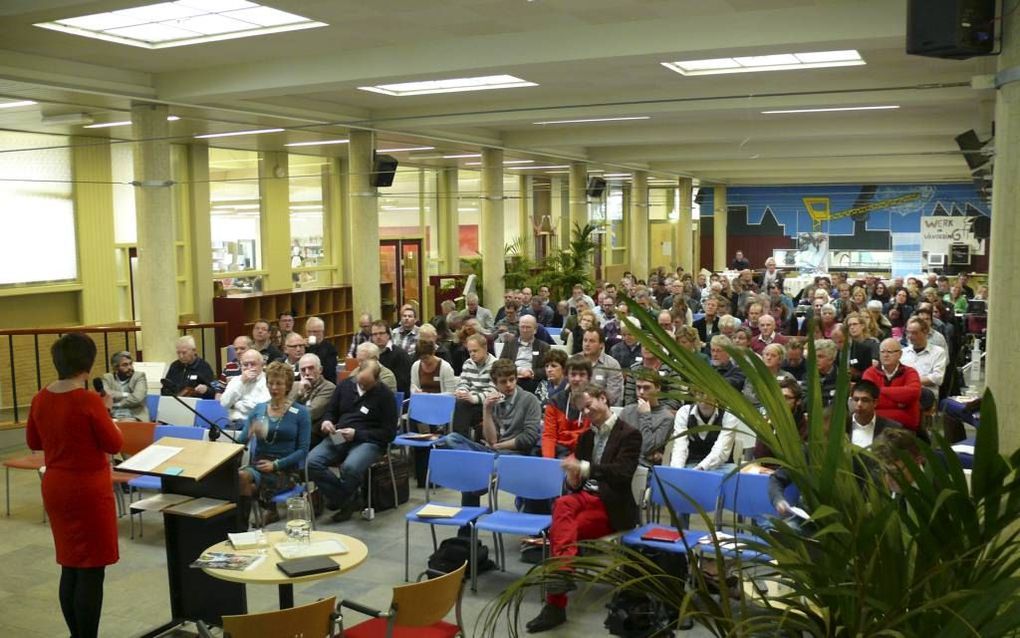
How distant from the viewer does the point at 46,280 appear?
43.3 feet

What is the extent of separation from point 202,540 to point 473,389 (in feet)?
11.1

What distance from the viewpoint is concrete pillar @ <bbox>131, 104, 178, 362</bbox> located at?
1047 cm

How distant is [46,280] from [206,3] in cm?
755

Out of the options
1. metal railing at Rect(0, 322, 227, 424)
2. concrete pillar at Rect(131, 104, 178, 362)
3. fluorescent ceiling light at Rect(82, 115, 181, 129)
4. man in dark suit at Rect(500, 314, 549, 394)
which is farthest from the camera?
fluorescent ceiling light at Rect(82, 115, 181, 129)

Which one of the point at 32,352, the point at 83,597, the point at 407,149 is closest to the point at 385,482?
the point at 83,597

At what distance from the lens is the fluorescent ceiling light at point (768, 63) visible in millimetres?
9430

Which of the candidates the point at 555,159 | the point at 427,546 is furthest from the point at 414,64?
the point at 555,159

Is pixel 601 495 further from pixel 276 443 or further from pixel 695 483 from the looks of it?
pixel 276 443

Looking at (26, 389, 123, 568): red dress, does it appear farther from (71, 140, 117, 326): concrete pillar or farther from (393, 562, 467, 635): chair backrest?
(71, 140, 117, 326): concrete pillar

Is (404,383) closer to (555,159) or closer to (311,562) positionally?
(311,562)

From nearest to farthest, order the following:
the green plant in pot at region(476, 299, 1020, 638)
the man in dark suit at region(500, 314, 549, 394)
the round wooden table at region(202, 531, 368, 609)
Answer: the green plant in pot at region(476, 299, 1020, 638), the round wooden table at region(202, 531, 368, 609), the man in dark suit at region(500, 314, 549, 394)

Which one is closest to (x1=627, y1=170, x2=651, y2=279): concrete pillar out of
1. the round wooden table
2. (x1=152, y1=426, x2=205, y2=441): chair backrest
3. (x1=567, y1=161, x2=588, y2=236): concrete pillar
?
(x1=567, y1=161, x2=588, y2=236): concrete pillar

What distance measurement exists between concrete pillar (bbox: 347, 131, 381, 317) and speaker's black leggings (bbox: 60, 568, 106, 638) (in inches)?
374

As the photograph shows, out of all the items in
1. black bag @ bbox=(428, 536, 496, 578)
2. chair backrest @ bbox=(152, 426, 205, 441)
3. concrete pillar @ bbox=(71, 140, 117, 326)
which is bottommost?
black bag @ bbox=(428, 536, 496, 578)
